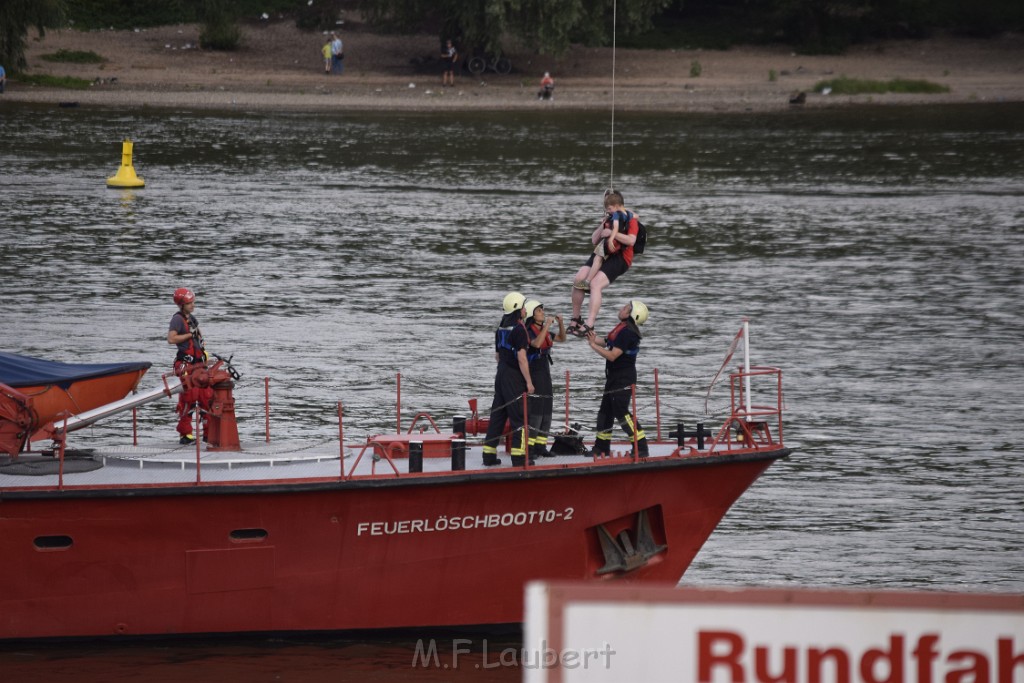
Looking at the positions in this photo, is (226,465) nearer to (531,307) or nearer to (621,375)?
(531,307)

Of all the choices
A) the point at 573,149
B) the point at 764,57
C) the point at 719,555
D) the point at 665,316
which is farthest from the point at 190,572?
the point at 764,57

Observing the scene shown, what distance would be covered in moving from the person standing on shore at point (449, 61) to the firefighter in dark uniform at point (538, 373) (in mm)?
A: 58581

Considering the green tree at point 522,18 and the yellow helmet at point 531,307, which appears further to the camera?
the green tree at point 522,18

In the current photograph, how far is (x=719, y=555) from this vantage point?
1859cm

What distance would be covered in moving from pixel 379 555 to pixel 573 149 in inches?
1789

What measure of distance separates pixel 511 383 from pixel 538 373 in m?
0.28

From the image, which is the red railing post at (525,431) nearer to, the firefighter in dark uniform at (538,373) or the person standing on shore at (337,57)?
the firefighter in dark uniform at (538,373)

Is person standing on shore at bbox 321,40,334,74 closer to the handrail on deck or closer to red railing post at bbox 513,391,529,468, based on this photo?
the handrail on deck

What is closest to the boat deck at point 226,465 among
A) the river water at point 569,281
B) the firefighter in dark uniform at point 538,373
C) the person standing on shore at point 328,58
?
the firefighter in dark uniform at point 538,373

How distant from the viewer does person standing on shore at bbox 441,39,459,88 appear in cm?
7281

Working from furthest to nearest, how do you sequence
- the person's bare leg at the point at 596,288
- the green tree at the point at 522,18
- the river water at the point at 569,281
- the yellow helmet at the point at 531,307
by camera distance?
the green tree at the point at 522,18 → the river water at the point at 569,281 → the person's bare leg at the point at 596,288 → the yellow helmet at the point at 531,307

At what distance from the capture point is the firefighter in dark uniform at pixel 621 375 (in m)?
15.2

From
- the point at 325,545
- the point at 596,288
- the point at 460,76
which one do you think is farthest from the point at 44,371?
the point at 460,76

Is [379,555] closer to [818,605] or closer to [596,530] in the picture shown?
[596,530]
